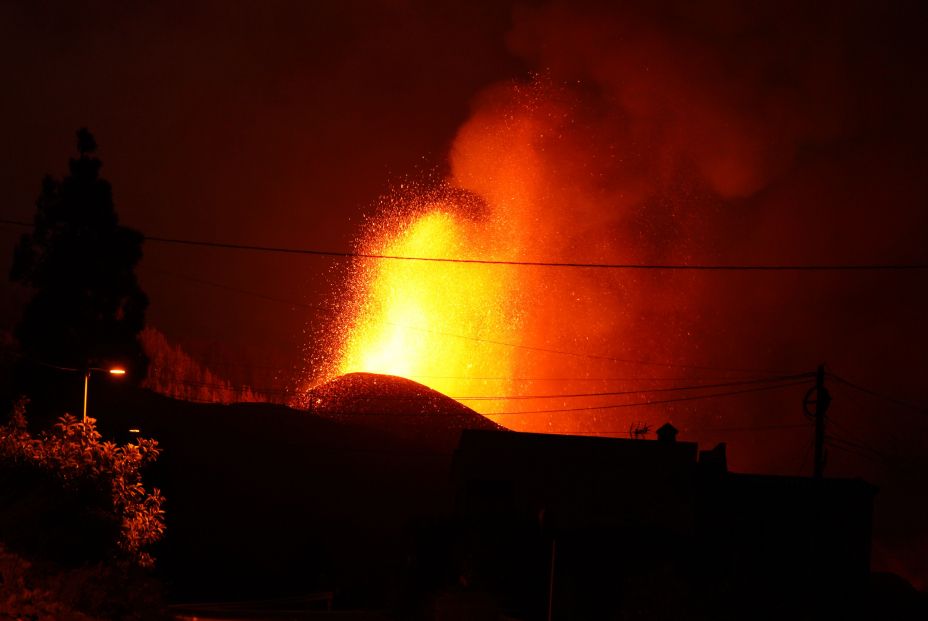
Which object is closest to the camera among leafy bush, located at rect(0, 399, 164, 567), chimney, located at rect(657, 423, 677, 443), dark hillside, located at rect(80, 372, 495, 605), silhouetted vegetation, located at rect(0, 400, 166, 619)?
silhouetted vegetation, located at rect(0, 400, 166, 619)

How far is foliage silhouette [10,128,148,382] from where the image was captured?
4928 centimetres

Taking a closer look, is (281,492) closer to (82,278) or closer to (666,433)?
(82,278)

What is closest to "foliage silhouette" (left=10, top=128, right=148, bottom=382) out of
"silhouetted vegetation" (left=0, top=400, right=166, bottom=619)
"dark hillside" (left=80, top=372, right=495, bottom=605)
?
"dark hillside" (left=80, top=372, right=495, bottom=605)

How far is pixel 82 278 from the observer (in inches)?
1983

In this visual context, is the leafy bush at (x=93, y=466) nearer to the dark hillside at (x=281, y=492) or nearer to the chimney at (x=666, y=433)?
the dark hillside at (x=281, y=492)

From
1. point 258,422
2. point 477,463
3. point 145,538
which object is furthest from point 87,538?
point 258,422

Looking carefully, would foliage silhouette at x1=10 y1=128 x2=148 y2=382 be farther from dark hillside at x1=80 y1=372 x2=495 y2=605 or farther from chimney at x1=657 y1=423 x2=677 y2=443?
chimney at x1=657 y1=423 x2=677 y2=443

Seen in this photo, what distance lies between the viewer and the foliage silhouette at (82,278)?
49281mm

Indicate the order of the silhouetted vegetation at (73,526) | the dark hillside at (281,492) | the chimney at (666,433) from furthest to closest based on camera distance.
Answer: the dark hillside at (281,492) → the chimney at (666,433) → the silhouetted vegetation at (73,526)

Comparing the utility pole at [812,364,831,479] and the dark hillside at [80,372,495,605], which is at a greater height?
the utility pole at [812,364,831,479]

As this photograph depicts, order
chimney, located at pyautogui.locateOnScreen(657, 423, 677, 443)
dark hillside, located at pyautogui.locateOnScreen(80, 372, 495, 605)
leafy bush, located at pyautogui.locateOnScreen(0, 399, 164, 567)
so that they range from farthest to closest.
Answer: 1. dark hillside, located at pyautogui.locateOnScreen(80, 372, 495, 605)
2. chimney, located at pyautogui.locateOnScreen(657, 423, 677, 443)
3. leafy bush, located at pyautogui.locateOnScreen(0, 399, 164, 567)

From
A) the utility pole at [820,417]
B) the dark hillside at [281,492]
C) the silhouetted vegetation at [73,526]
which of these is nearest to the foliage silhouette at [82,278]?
the dark hillside at [281,492]

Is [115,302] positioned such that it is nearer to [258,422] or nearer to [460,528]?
[460,528]

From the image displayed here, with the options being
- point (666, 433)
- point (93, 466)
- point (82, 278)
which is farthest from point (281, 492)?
point (93, 466)
